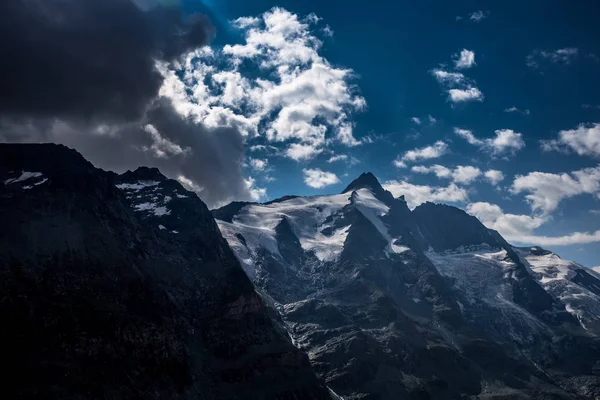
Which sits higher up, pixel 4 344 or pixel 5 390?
pixel 4 344

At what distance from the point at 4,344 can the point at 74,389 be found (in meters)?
26.7

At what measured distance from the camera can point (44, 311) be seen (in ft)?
637

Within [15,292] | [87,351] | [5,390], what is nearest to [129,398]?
[87,351]

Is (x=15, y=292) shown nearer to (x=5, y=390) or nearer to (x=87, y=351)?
(x=87, y=351)

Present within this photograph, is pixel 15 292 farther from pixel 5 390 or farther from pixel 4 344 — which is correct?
pixel 5 390

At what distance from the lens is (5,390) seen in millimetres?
156500

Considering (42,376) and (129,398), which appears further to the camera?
(129,398)

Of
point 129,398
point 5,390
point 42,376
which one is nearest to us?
point 5,390

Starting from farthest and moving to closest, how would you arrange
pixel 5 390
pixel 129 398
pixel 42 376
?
pixel 129 398 < pixel 42 376 < pixel 5 390

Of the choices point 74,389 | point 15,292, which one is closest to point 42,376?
point 74,389

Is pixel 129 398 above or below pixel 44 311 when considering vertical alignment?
below

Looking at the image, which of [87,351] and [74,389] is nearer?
[74,389]

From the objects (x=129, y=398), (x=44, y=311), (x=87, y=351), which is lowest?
(x=129, y=398)

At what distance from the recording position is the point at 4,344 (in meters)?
174
